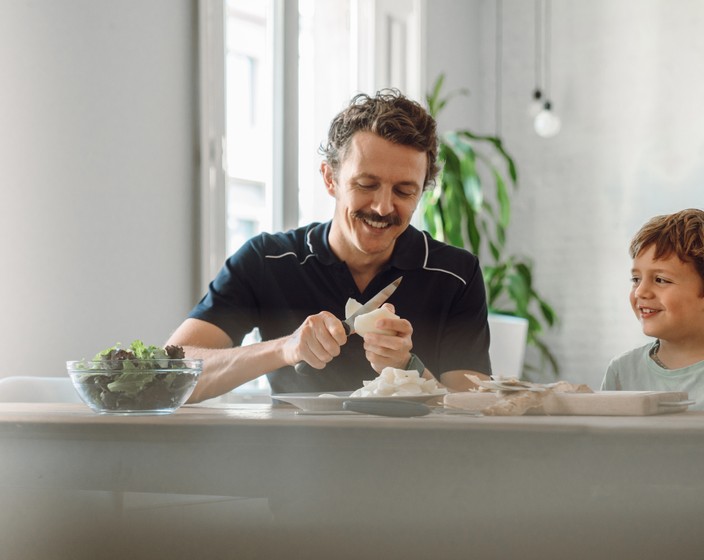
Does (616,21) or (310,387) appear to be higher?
(616,21)

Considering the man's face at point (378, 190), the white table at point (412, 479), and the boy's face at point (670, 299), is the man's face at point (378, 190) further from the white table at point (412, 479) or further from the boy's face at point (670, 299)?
the white table at point (412, 479)

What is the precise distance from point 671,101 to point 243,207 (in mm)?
2266

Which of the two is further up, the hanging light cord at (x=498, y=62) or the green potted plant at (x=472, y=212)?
the hanging light cord at (x=498, y=62)

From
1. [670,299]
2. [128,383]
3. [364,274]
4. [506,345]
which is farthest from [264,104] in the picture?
[128,383]

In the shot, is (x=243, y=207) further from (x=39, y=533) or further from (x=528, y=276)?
(x=39, y=533)

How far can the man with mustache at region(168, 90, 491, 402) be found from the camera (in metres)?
1.95

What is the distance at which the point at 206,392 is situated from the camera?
5.72 feet

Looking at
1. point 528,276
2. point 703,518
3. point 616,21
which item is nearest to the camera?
point 703,518

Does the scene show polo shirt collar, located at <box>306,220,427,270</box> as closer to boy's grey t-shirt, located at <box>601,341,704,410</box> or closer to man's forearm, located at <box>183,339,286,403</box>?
man's forearm, located at <box>183,339,286,403</box>

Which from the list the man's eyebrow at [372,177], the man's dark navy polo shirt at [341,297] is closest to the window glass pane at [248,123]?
the man's dark navy polo shirt at [341,297]

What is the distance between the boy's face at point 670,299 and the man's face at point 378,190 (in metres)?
0.51

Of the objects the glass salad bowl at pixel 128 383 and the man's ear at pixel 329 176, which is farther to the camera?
the man's ear at pixel 329 176

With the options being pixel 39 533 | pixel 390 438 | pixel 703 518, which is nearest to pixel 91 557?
pixel 39 533

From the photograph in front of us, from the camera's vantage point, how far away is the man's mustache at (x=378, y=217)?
194cm
